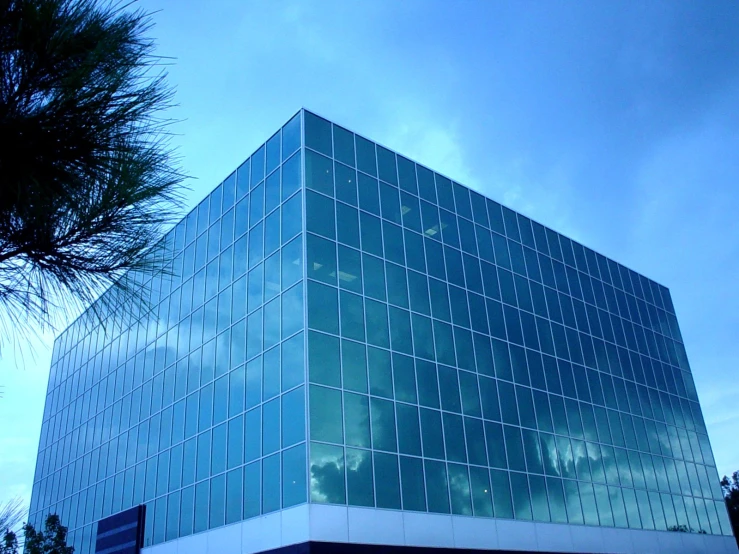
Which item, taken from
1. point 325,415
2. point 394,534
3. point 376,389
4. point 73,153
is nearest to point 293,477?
point 325,415

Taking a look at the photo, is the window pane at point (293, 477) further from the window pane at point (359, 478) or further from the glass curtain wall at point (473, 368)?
the window pane at point (359, 478)

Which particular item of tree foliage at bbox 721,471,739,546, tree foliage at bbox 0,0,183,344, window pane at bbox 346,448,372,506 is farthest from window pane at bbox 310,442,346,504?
tree foliage at bbox 721,471,739,546

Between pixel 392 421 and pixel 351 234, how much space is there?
7495 mm

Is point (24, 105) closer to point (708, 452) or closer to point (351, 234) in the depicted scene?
point (351, 234)

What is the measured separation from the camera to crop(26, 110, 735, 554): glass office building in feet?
83.1

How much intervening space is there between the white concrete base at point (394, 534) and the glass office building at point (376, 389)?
83 mm

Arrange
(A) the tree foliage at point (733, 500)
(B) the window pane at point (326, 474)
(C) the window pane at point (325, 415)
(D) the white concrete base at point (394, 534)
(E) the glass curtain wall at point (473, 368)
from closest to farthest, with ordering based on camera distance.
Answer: (D) the white concrete base at point (394, 534) → (B) the window pane at point (326, 474) → (C) the window pane at point (325, 415) → (E) the glass curtain wall at point (473, 368) → (A) the tree foliage at point (733, 500)

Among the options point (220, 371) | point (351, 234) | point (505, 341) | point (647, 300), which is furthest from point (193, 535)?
point (647, 300)

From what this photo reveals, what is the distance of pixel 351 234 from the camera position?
29016 mm

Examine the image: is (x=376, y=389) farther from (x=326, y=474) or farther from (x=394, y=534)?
(x=394, y=534)

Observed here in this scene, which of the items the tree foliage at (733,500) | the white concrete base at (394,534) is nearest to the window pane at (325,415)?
the white concrete base at (394,534)

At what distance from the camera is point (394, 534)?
81.1 ft

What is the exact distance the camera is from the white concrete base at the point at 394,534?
23250 millimetres

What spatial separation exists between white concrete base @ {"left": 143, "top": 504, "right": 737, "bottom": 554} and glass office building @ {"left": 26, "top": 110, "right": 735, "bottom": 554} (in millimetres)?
83
